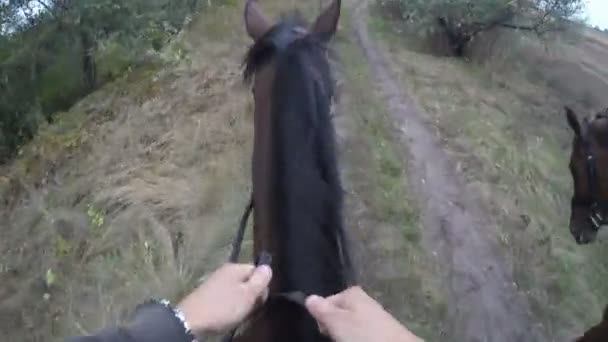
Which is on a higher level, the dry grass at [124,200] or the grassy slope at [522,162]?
the dry grass at [124,200]

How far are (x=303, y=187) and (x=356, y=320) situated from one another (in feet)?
2.54

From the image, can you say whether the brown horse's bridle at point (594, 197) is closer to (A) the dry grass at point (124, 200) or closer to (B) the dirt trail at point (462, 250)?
(B) the dirt trail at point (462, 250)

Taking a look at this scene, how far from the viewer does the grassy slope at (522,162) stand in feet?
23.4

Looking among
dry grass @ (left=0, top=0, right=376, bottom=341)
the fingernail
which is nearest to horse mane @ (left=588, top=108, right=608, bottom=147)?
dry grass @ (left=0, top=0, right=376, bottom=341)

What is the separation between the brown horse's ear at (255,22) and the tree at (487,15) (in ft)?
45.3

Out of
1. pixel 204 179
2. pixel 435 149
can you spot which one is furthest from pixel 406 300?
pixel 435 149

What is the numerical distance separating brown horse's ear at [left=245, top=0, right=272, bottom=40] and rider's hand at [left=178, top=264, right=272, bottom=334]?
110 cm

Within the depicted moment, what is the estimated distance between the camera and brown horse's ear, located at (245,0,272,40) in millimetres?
2764

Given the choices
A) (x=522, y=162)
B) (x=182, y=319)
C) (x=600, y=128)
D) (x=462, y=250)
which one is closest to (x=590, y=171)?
(x=600, y=128)

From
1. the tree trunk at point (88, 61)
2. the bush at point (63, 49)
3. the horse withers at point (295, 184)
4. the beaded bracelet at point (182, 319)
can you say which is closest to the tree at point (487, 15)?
the bush at point (63, 49)

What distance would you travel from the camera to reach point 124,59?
13758mm

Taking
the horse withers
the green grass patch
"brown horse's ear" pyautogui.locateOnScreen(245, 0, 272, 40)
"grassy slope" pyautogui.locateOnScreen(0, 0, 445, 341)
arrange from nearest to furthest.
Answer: the horse withers → "brown horse's ear" pyautogui.locateOnScreen(245, 0, 272, 40) → the green grass patch → "grassy slope" pyautogui.locateOnScreen(0, 0, 445, 341)

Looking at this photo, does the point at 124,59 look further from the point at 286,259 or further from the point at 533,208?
the point at 286,259

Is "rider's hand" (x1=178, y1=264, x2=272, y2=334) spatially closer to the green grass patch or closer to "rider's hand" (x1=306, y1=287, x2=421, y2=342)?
"rider's hand" (x1=306, y1=287, x2=421, y2=342)
